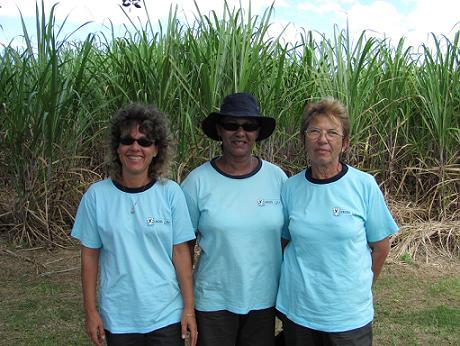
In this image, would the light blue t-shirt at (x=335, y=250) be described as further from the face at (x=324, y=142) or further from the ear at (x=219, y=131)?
the ear at (x=219, y=131)

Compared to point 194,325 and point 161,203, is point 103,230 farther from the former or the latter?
point 194,325

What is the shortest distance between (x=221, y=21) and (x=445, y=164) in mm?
2481

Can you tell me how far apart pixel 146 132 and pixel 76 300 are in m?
2.18

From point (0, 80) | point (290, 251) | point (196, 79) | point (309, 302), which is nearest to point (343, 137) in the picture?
point (290, 251)

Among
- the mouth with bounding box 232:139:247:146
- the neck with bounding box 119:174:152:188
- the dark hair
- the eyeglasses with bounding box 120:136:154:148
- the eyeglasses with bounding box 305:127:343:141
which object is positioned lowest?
the neck with bounding box 119:174:152:188

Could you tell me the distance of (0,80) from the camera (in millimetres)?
4426

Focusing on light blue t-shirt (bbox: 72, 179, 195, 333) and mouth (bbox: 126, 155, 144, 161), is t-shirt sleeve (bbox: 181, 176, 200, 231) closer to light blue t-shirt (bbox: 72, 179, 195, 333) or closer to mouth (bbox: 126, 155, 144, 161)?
light blue t-shirt (bbox: 72, 179, 195, 333)

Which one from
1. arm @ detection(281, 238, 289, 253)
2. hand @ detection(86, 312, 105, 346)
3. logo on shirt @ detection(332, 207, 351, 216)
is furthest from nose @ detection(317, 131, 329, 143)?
hand @ detection(86, 312, 105, 346)

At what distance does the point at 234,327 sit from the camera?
6.68 ft

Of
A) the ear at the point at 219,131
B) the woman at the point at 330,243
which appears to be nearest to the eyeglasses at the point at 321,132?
the woman at the point at 330,243

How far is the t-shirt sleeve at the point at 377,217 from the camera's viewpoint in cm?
189

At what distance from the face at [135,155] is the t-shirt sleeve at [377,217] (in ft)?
2.60

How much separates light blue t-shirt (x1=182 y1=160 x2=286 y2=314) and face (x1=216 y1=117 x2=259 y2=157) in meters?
0.10

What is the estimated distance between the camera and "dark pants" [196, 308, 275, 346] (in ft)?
6.63
